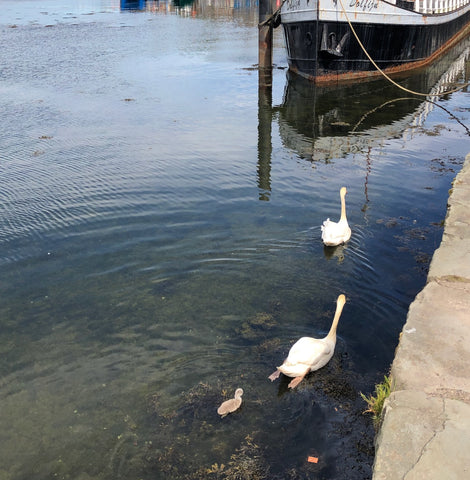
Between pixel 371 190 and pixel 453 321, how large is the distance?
5.14 m

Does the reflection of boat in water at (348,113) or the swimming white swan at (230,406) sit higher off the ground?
the reflection of boat in water at (348,113)

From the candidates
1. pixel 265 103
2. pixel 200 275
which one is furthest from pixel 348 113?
pixel 200 275

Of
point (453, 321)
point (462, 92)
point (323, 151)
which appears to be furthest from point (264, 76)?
point (453, 321)

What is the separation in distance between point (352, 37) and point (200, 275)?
50.8 ft

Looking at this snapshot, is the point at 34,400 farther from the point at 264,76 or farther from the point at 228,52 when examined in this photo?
the point at 228,52

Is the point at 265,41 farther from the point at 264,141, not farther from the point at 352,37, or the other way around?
the point at 264,141

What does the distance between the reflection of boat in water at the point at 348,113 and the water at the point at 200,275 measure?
11 cm

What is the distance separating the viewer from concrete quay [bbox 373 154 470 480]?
315cm

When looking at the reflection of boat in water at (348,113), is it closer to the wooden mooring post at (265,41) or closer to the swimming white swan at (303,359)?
the wooden mooring post at (265,41)

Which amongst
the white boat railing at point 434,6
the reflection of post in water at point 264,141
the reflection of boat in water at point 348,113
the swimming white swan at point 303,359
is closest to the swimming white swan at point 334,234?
the reflection of post in water at point 264,141

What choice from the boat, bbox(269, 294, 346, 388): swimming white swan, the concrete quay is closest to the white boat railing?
the boat

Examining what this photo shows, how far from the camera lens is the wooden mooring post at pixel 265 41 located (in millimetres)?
19719

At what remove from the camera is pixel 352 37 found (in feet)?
63.0

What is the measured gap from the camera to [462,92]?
18.5 meters
